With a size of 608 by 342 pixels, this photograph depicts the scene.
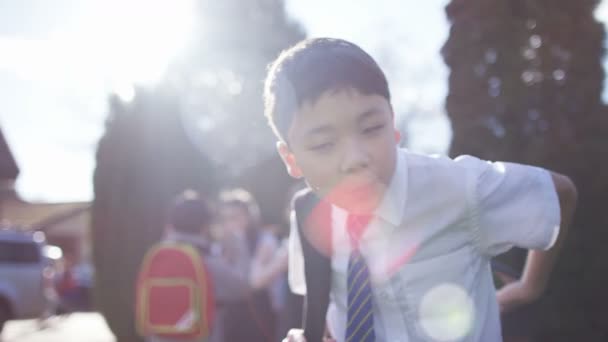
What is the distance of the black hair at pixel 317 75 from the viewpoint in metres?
1.52

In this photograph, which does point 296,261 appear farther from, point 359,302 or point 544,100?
point 544,100

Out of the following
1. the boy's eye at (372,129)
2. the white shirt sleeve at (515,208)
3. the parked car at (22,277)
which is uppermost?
the boy's eye at (372,129)

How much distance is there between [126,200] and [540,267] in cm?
856

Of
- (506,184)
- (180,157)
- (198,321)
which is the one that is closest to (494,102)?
(198,321)

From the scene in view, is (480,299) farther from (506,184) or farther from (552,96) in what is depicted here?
(552,96)

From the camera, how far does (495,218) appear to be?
1.57 metres

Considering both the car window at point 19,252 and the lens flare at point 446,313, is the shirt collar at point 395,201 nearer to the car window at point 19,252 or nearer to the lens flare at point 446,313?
the lens flare at point 446,313

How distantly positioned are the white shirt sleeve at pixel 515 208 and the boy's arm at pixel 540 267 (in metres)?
0.09

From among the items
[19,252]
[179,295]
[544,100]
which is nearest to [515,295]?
[179,295]

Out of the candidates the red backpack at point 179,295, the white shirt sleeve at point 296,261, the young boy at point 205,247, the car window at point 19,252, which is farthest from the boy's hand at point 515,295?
the car window at point 19,252

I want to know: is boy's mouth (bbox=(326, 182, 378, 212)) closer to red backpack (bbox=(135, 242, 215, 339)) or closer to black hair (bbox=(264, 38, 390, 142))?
black hair (bbox=(264, 38, 390, 142))

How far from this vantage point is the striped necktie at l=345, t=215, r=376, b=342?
1.55 metres

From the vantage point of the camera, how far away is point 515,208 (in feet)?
5.10

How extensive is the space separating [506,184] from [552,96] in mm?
4876
